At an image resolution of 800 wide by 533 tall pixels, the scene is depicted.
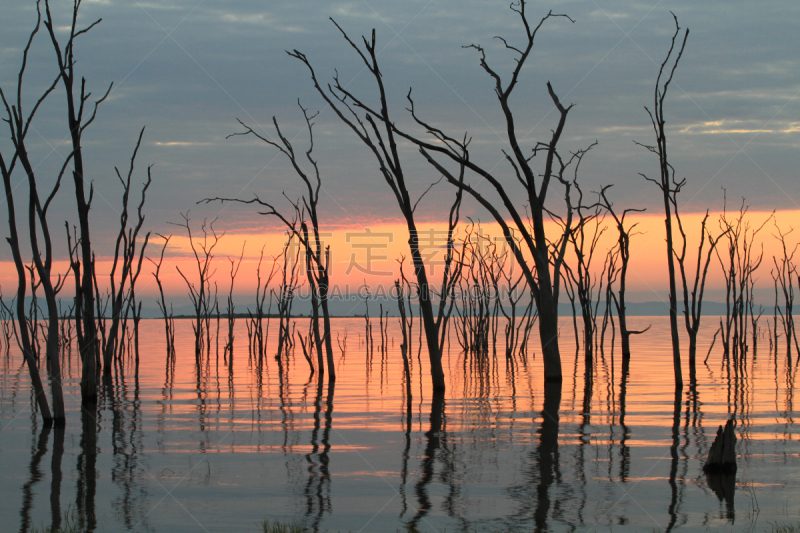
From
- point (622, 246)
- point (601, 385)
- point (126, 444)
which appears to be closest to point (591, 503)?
point (126, 444)

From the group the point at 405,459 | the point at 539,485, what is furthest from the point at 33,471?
the point at 539,485

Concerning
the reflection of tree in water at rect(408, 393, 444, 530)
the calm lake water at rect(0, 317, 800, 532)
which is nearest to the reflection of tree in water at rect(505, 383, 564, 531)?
the calm lake water at rect(0, 317, 800, 532)

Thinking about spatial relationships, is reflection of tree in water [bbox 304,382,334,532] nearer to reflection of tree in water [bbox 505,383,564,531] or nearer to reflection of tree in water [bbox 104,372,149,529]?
reflection of tree in water [bbox 104,372,149,529]

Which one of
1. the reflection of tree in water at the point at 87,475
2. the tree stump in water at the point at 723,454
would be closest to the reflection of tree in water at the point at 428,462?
the reflection of tree in water at the point at 87,475

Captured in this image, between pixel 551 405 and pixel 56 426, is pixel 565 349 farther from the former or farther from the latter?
pixel 56 426

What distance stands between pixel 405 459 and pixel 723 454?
2439mm

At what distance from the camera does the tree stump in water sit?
5.00 metres

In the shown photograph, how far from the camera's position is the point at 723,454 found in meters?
5.04

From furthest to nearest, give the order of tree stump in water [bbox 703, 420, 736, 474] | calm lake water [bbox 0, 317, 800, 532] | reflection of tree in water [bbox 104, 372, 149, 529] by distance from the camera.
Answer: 1. tree stump in water [bbox 703, 420, 736, 474]
2. reflection of tree in water [bbox 104, 372, 149, 529]
3. calm lake water [bbox 0, 317, 800, 532]

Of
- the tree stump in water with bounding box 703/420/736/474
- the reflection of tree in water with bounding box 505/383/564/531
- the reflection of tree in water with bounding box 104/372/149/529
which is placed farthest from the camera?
the tree stump in water with bounding box 703/420/736/474

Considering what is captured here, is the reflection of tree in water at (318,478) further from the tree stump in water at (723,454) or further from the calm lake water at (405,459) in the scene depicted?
the tree stump in water at (723,454)

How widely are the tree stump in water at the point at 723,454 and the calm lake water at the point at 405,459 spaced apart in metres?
0.11

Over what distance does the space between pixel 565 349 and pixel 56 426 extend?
16636 mm

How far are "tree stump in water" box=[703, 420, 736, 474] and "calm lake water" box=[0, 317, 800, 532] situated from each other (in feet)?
0.35
